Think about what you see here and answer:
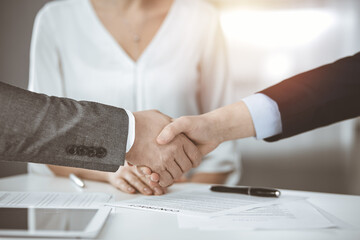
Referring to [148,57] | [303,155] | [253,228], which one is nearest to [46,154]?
[253,228]

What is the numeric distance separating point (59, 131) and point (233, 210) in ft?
1.21

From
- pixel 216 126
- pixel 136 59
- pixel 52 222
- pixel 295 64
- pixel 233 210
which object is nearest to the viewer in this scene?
pixel 52 222

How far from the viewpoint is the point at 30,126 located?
69 cm

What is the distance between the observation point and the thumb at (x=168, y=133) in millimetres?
894

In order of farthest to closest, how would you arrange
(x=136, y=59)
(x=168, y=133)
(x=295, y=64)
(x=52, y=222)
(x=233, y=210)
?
(x=295, y=64)
(x=136, y=59)
(x=168, y=133)
(x=233, y=210)
(x=52, y=222)

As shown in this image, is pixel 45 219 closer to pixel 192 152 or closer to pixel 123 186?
pixel 123 186

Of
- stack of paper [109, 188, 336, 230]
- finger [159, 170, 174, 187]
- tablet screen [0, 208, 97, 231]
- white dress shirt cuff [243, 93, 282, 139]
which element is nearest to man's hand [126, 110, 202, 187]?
finger [159, 170, 174, 187]

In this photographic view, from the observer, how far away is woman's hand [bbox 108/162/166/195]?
82 centimetres

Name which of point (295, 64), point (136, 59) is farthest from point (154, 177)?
point (295, 64)

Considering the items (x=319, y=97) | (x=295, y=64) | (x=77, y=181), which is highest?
(x=295, y=64)

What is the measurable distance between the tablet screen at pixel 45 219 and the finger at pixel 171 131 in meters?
0.35

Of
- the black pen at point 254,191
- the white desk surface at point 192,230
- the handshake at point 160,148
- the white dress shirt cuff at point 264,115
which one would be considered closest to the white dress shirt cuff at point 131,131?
the handshake at point 160,148

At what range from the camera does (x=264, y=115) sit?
1.01 m

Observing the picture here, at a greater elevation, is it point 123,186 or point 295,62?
point 295,62
